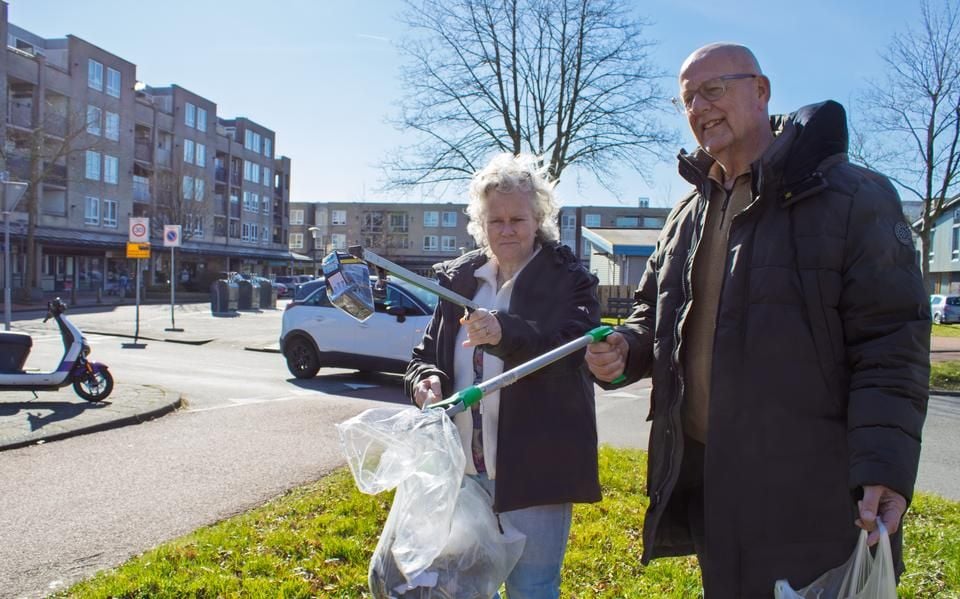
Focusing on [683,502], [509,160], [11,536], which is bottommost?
[11,536]

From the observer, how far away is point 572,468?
2.46m

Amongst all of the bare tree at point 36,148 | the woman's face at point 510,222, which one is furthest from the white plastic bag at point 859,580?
the bare tree at point 36,148

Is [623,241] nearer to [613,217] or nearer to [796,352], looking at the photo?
[796,352]

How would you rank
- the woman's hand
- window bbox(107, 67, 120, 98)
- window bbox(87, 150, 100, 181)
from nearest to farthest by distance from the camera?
the woman's hand → window bbox(87, 150, 100, 181) → window bbox(107, 67, 120, 98)

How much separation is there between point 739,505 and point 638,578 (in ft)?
7.12

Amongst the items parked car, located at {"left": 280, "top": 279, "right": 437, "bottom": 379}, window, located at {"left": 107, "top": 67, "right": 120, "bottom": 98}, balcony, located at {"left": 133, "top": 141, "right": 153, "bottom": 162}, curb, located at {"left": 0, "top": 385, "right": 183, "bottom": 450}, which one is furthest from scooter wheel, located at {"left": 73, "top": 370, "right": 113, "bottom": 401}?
balcony, located at {"left": 133, "top": 141, "right": 153, "bottom": 162}

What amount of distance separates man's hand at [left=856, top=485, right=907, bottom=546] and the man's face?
975 mm

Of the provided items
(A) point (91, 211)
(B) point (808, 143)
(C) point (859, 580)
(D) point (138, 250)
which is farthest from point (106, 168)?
(C) point (859, 580)

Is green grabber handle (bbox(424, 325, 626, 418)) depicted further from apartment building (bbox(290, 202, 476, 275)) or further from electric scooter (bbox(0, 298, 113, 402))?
apartment building (bbox(290, 202, 476, 275))

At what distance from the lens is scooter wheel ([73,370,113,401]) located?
341 inches

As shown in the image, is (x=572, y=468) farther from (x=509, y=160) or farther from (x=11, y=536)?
(x=11, y=536)

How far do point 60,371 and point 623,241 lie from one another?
27.5 m

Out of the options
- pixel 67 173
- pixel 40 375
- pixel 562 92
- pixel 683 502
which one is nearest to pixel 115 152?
pixel 67 173

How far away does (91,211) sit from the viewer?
148 ft
